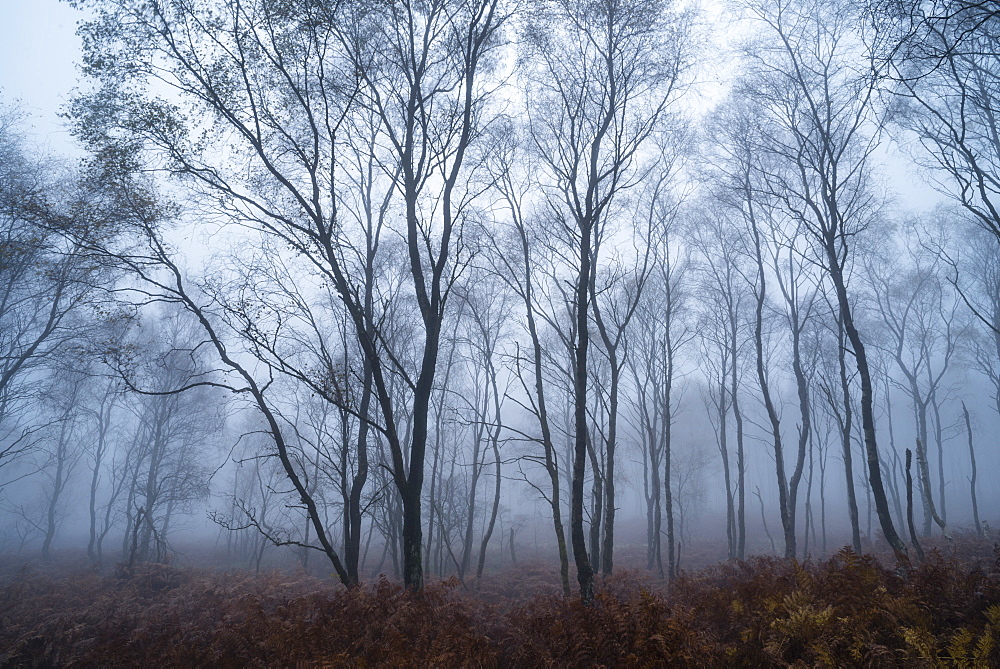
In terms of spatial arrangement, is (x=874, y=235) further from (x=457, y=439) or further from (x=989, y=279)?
(x=457, y=439)

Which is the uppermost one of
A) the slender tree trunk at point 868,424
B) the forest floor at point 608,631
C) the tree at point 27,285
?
the tree at point 27,285

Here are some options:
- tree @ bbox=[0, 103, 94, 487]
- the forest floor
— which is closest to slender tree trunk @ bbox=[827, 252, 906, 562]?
the forest floor

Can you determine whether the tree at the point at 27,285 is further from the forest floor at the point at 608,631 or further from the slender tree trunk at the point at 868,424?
the slender tree trunk at the point at 868,424

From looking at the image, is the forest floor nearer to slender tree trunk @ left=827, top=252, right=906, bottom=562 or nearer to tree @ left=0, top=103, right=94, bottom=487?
slender tree trunk @ left=827, top=252, right=906, bottom=562

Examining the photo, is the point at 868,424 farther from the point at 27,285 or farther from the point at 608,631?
the point at 27,285

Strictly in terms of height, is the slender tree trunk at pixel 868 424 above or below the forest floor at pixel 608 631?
above

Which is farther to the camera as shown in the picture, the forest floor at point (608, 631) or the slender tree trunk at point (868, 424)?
the slender tree trunk at point (868, 424)

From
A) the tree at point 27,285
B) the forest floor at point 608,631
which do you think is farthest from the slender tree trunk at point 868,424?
the tree at point 27,285

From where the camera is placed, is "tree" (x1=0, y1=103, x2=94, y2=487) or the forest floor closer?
the forest floor

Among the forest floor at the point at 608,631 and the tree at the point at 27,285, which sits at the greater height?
the tree at the point at 27,285

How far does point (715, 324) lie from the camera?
59.3 ft

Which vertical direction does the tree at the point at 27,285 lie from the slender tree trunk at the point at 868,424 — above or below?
above

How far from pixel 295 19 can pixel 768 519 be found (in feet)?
152

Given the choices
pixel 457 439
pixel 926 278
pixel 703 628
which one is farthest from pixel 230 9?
pixel 926 278
